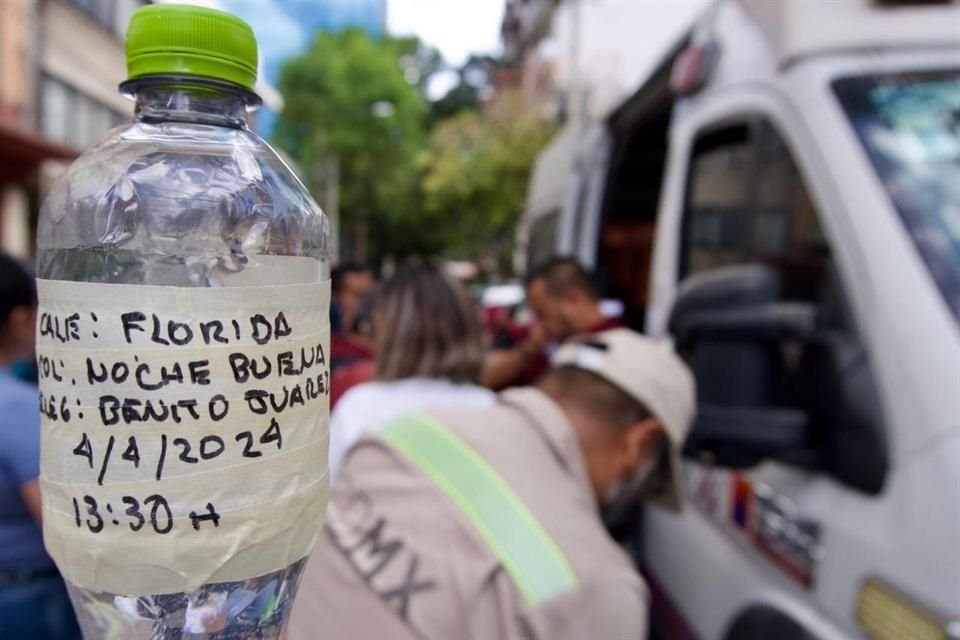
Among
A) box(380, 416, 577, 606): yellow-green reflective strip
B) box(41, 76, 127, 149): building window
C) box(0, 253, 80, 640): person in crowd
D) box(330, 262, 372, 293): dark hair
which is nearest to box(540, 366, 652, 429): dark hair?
box(380, 416, 577, 606): yellow-green reflective strip

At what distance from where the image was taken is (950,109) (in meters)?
2.08

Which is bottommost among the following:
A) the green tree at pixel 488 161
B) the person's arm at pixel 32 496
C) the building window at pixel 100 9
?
the person's arm at pixel 32 496

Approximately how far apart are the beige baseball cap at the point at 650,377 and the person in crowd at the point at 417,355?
75cm

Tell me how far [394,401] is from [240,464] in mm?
1833

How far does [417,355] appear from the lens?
277 centimetres

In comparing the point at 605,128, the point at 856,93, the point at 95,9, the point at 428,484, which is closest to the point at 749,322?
the point at 856,93

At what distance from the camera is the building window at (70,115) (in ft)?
53.8

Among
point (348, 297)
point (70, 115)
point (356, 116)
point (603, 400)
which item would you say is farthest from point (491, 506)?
point (356, 116)

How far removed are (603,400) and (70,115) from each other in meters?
18.5

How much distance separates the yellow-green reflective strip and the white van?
0.75 metres

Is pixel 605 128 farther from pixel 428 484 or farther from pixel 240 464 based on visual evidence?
pixel 240 464

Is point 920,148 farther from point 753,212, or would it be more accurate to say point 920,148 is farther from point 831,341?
point 753,212

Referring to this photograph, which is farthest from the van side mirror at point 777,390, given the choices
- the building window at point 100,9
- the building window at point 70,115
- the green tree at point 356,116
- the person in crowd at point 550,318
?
the green tree at point 356,116

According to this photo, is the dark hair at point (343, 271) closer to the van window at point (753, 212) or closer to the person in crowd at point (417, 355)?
the person in crowd at point (417, 355)
